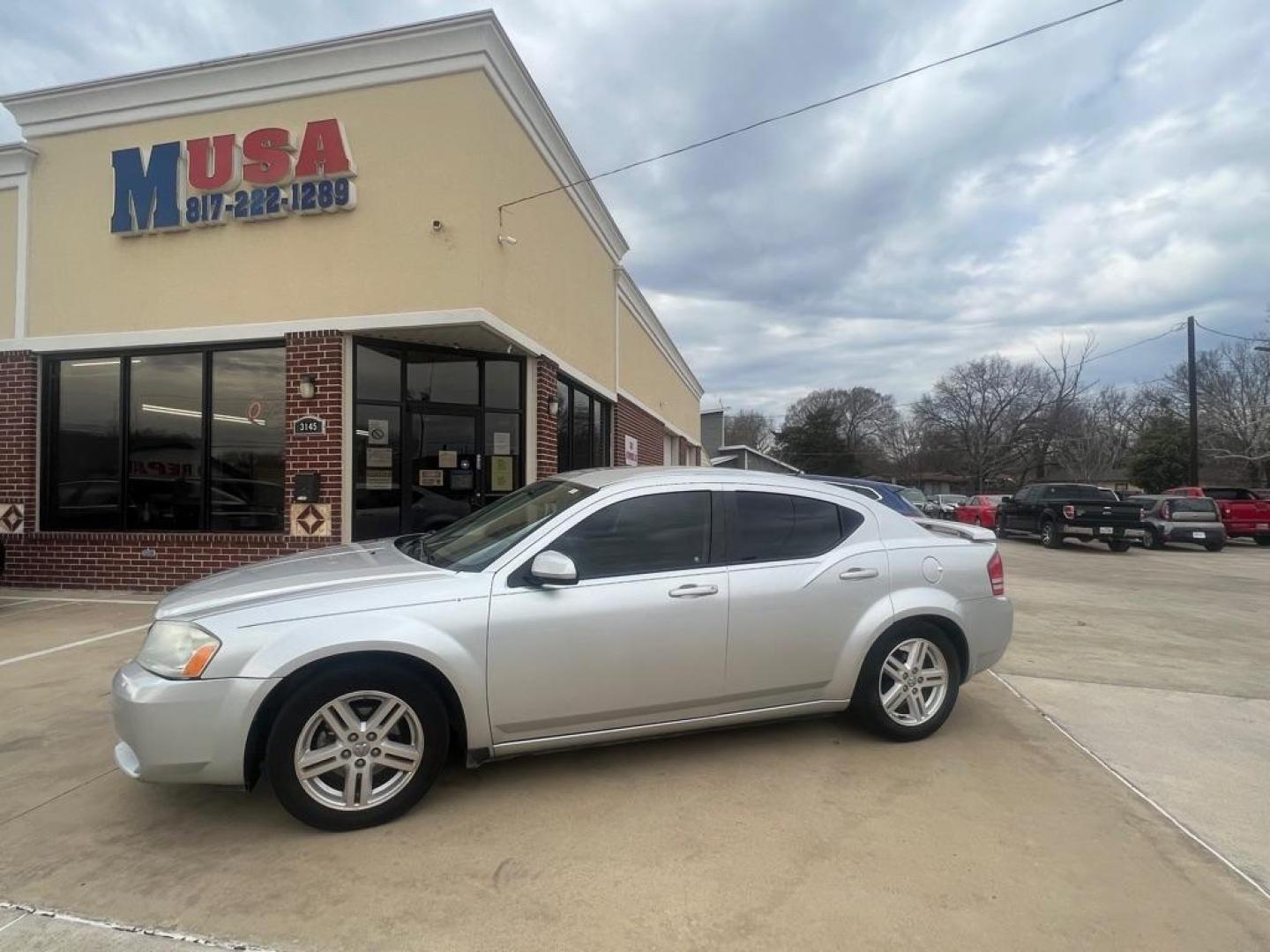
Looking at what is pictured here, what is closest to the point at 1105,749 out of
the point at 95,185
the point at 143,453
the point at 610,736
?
the point at 610,736

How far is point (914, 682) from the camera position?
3889 millimetres

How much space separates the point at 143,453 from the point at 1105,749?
10179 millimetres

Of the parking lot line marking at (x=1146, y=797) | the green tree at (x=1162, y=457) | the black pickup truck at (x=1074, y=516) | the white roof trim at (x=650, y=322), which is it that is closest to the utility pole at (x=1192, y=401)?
the black pickup truck at (x=1074, y=516)

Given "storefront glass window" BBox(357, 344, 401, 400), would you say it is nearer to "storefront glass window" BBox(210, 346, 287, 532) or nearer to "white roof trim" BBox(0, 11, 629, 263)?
"storefront glass window" BBox(210, 346, 287, 532)

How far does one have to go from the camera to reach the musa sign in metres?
7.79

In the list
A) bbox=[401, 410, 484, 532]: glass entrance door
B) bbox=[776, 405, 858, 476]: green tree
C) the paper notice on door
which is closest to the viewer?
bbox=[401, 410, 484, 532]: glass entrance door

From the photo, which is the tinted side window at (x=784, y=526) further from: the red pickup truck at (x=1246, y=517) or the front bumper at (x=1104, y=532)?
the red pickup truck at (x=1246, y=517)

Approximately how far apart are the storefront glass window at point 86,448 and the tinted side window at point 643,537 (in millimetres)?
8115

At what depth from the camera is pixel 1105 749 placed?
3.93 meters

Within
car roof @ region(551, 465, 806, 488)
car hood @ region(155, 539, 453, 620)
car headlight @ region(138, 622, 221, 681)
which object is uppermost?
car roof @ region(551, 465, 806, 488)

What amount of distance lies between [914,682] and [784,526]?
1.17 metres

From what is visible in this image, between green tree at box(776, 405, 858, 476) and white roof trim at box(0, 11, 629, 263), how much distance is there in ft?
229

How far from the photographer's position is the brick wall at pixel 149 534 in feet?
26.0

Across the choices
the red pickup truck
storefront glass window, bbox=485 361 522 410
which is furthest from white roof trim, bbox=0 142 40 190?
the red pickup truck
